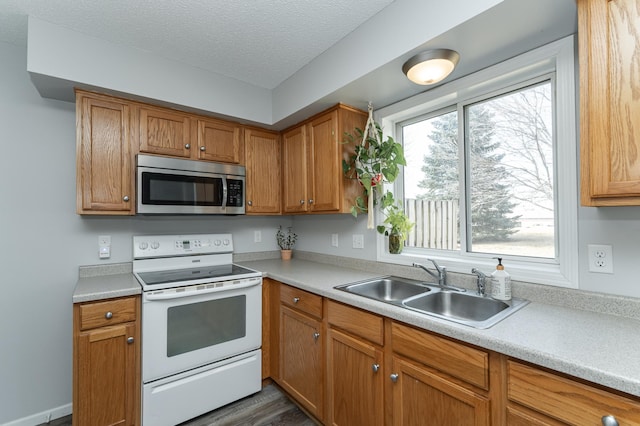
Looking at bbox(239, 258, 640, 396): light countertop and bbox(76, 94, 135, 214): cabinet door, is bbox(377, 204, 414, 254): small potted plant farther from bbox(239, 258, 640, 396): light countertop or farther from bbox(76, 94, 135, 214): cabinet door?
bbox(76, 94, 135, 214): cabinet door

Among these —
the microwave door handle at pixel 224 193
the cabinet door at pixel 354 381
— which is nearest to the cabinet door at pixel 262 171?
the microwave door handle at pixel 224 193

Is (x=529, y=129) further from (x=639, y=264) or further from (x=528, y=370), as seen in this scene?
(x=528, y=370)

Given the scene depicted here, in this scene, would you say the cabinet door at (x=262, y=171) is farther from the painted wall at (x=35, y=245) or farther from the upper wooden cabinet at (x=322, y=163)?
the painted wall at (x=35, y=245)

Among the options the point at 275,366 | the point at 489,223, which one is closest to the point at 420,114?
the point at 489,223

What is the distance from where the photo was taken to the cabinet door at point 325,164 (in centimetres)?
214

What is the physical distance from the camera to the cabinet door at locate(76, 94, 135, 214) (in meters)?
1.88

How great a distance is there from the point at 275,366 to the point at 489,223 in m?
1.82

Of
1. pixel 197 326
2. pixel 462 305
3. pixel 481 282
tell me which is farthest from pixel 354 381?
pixel 197 326

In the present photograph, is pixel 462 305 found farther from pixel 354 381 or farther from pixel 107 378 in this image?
pixel 107 378

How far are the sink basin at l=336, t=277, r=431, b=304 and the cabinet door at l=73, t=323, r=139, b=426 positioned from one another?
4.33ft

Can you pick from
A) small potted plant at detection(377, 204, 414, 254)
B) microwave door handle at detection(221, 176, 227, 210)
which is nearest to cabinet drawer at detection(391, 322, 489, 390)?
small potted plant at detection(377, 204, 414, 254)

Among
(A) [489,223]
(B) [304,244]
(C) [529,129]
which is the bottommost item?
(B) [304,244]

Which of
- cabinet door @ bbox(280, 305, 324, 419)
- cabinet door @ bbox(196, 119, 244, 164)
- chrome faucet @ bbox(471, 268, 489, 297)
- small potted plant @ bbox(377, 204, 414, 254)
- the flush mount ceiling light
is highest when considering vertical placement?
the flush mount ceiling light

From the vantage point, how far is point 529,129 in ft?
5.24
